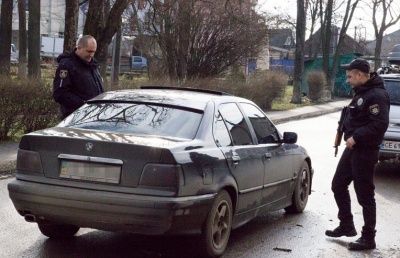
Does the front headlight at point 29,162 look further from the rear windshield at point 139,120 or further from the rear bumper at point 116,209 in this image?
the rear windshield at point 139,120

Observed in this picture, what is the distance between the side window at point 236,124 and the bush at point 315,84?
107 ft

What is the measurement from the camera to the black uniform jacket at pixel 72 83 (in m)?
9.04

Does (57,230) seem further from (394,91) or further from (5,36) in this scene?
(5,36)

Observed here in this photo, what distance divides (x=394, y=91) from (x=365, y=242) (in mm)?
7535

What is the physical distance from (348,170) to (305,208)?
1993 millimetres

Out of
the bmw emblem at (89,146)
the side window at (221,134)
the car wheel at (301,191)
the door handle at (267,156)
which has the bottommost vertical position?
the car wheel at (301,191)

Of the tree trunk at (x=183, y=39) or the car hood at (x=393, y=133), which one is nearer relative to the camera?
the car hood at (x=393, y=133)

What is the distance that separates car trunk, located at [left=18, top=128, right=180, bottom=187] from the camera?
617 centimetres

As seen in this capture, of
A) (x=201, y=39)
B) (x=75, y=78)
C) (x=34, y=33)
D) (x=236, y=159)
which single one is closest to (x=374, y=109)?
A: (x=236, y=159)

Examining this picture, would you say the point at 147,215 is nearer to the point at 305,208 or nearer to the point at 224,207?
the point at 224,207

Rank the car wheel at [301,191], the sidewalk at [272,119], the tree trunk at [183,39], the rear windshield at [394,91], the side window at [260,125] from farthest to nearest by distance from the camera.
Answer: the tree trunk at [183,39] < the rear windshield at [394,91] < the sidewalk at [272,119] < the car wheel at [301,191] < the side window at [260,125]

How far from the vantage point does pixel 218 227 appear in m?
6.79

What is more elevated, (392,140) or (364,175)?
(364,175)

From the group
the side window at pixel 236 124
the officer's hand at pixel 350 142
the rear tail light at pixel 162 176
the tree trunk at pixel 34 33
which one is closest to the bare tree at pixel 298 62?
the tree trunk at pixel 34 33
